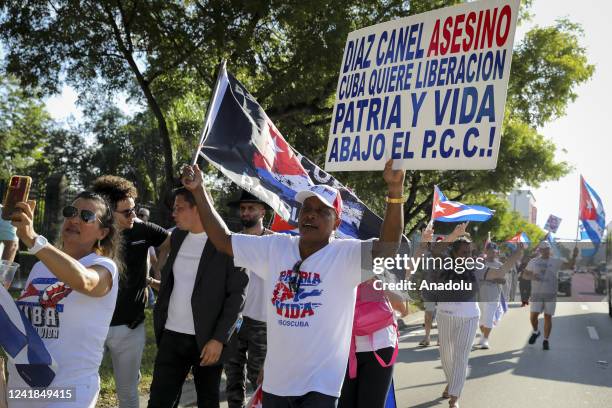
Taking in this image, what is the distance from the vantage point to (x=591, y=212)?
51.9 feet

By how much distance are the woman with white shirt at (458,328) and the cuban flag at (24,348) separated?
482 cm

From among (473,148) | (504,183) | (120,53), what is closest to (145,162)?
(504,183)

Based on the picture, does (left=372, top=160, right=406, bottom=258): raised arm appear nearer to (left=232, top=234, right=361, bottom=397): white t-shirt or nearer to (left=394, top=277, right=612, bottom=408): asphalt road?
(left=232, top=234, right=361, bottom=397): white t-shirt

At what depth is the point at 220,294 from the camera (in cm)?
467

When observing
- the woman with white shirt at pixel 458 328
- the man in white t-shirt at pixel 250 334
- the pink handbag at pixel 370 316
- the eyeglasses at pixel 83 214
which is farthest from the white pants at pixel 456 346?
the eyeglasses at pixel 83 214

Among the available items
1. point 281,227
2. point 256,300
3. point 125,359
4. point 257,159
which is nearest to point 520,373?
point 281,227

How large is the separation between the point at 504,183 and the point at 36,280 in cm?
2609

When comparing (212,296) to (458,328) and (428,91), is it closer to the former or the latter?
(428,91)

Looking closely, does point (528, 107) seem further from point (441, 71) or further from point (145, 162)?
point (145, 162)

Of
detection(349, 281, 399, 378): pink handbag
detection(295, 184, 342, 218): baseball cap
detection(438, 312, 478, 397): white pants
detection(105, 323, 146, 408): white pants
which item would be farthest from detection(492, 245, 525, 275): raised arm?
detection(105, 323, 146, 408): white pants

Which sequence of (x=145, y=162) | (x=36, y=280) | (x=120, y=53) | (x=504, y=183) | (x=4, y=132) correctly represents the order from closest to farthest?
(x=36, y=280) < (x=120, y=53) < (x=504, y=183) < (x=4, y=132) < (x=145, y=162)

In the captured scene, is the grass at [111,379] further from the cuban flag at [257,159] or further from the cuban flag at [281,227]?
the cuban flag at [257,159]

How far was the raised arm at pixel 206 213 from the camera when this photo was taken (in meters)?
3.82

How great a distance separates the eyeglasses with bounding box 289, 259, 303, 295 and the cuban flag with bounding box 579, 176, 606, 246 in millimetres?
12123
